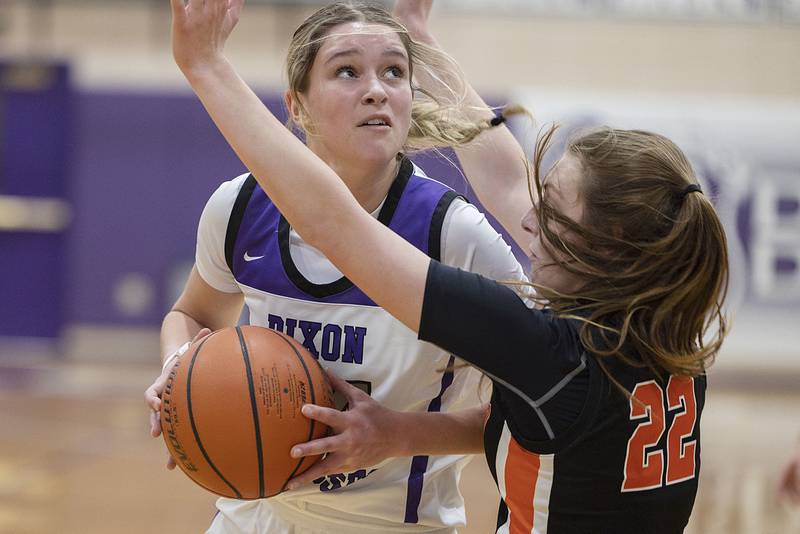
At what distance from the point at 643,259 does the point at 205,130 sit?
849 cm

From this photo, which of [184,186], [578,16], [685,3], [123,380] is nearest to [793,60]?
[685,3]

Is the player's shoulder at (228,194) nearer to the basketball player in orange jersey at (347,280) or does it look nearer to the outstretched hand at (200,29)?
the basketball player in orange jersey at (347,280)

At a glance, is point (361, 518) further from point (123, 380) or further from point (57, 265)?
point (57, 265)

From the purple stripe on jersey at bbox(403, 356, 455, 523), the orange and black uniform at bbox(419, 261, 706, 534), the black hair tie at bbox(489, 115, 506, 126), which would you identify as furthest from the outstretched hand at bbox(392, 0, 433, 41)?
the orange and black uniform at bbox(419, 261, 706, 534)

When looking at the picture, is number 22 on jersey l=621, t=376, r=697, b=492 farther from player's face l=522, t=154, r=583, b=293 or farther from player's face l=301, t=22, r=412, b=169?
player's face l=301, t=22, r=412, b=169

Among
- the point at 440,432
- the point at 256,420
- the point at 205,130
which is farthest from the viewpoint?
the point at 205,130

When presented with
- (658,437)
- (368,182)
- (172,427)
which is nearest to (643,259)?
(658,437)

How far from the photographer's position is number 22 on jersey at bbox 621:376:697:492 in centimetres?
159

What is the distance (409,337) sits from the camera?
78.6 inches

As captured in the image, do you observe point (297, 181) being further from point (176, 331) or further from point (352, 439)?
point (176, 331)

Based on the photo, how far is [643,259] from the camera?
1.61 metres

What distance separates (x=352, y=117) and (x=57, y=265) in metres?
8.77

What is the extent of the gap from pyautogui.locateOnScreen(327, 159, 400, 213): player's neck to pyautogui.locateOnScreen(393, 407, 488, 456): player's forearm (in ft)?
1.54

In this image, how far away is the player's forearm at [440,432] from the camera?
6.06 feet
